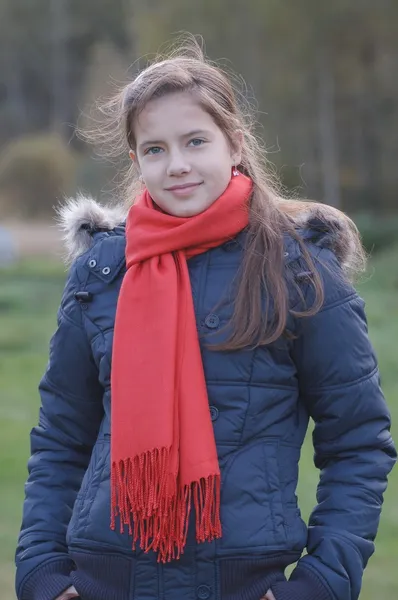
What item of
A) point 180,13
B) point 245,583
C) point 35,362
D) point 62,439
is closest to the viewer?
point 245,583

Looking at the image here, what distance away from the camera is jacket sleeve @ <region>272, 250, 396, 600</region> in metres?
2.15

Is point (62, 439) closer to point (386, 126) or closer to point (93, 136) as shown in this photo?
point (93, 136)

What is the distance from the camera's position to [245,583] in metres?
2.10

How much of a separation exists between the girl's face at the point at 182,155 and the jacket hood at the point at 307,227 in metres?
0.21

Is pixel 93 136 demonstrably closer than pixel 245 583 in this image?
No

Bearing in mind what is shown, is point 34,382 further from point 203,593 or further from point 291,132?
point 291,132

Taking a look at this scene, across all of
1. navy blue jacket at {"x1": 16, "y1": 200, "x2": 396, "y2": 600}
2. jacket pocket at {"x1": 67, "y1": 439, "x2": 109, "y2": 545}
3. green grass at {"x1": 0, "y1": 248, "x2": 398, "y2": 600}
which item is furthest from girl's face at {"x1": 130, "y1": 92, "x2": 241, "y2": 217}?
green grass at {"x1": 0, "y1": 248, "x2": 398, "y2": 600}

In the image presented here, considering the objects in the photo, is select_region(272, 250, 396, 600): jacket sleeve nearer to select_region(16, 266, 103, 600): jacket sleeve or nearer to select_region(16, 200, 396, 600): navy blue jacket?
select_region(16, 200, 396, 600): navy blue jacket

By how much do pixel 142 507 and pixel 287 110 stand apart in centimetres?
2484

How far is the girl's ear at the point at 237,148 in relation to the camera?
237 cm

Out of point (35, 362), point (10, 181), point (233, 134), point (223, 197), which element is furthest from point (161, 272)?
point (10, 181)

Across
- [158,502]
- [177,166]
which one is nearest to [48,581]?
[158,502]

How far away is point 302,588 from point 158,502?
1.07 feet

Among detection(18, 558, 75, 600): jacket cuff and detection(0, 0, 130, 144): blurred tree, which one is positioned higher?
detection(0, 0, 130, 144): blurred tree
